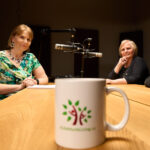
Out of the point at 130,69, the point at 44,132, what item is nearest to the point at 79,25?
the point at 130,69

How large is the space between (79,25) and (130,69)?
2.52 m

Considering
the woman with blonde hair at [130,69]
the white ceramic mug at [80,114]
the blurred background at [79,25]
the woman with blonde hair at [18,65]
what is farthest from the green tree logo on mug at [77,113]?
the blurred background at [79,25]

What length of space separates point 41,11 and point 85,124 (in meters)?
4.00

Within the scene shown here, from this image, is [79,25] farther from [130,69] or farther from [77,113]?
[77,113]

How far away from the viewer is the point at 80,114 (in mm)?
295

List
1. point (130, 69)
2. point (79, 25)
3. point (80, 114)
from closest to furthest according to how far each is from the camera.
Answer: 1. point (80, 114)
2. point (130, 69)
3. point (79, 25)

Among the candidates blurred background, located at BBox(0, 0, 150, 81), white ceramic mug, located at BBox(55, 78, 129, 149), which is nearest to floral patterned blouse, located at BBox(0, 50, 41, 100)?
white ceramic mug, located at BBox(55, 78, 129, 149)

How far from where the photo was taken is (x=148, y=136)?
36cm

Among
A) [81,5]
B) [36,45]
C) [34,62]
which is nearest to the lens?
[34,62]

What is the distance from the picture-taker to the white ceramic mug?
29 cm

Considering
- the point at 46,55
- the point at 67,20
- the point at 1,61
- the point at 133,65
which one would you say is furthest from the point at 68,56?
the point at 1,61

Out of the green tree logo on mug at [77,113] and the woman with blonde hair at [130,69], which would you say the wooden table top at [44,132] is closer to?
the green tree logo on mug at [77,113]

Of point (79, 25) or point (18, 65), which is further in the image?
point (79, 25)

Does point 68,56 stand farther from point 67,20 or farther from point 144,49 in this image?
point 144,49
